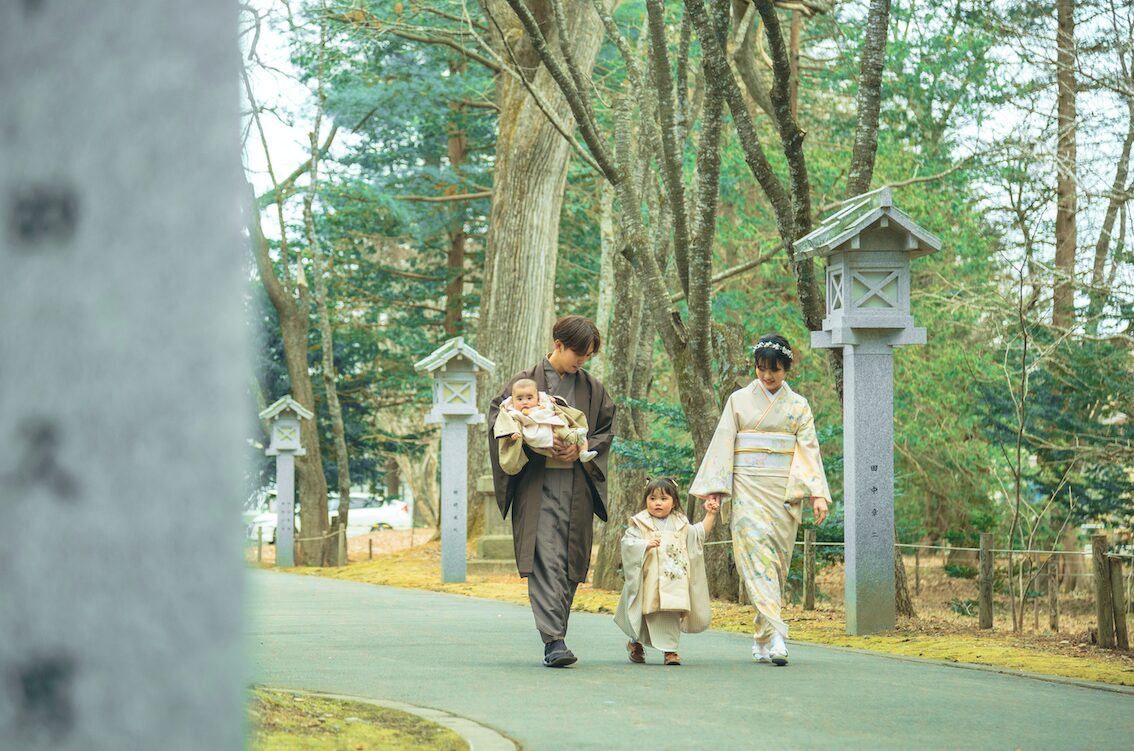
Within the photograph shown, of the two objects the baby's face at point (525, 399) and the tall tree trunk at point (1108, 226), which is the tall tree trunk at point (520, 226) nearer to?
the tall tree trunk at point (1108, 226)

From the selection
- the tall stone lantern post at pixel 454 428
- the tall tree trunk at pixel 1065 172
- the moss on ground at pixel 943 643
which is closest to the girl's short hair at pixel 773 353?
the moss on ground at pixel 943 643

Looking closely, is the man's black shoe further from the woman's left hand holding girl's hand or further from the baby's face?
the woman's left hand holding girl's hand

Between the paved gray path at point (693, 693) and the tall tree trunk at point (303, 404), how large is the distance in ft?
62.5

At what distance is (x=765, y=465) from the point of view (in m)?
8.89

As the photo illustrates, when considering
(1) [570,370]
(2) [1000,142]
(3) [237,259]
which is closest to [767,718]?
(1) [570,370]

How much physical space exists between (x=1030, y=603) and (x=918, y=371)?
3.98m

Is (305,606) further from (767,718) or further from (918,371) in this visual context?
(918,371)

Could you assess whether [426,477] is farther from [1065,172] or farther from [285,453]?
[1065,172]

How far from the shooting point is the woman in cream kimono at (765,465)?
345 inches

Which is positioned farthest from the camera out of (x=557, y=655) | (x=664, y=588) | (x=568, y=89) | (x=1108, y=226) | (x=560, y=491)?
(x=1108, y=226)

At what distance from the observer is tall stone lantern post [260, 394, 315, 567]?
26969 millimetres

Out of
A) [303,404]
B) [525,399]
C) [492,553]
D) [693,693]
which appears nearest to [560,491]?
[525,399]

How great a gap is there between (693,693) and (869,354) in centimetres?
470

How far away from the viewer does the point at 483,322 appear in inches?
977
